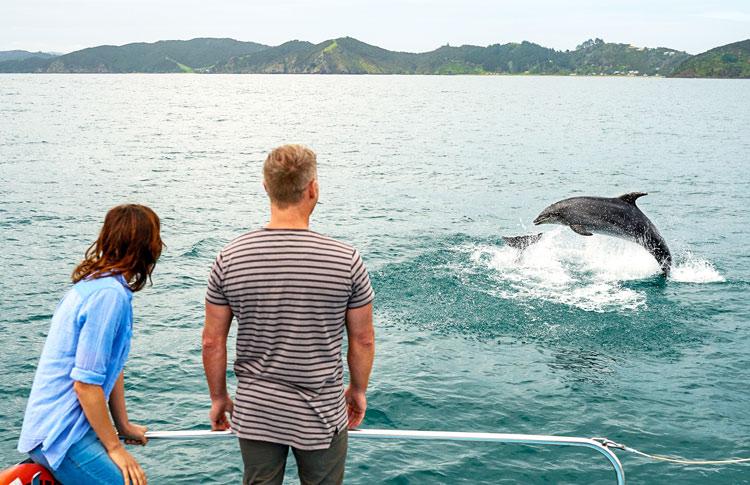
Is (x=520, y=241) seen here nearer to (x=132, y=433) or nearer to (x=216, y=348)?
Result: (x=132, y=433)

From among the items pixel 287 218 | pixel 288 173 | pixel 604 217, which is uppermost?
pixel 288 173

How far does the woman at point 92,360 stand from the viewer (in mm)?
4684

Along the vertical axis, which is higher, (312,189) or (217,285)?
(312,189)

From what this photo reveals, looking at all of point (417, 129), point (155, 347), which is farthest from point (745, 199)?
point (417, 129)

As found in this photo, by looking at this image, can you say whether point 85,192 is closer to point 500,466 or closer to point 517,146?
point 500,466

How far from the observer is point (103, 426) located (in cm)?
486

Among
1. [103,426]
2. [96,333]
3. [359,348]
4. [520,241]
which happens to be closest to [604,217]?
[520,241]

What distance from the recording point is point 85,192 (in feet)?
117

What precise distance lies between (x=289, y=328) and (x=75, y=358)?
4.56 feet

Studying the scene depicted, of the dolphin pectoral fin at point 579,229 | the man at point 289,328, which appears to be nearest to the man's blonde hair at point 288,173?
the man at point 289,328

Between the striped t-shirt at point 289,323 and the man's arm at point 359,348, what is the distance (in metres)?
0.07

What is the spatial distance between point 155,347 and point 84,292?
37.1 ft

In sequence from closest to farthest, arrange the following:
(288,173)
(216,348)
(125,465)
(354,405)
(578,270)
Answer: (288,173) → (216,348) → (125,465) → (354,405) → (578,270)

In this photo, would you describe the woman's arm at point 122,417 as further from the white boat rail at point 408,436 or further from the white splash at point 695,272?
the white splash at point 695,272
